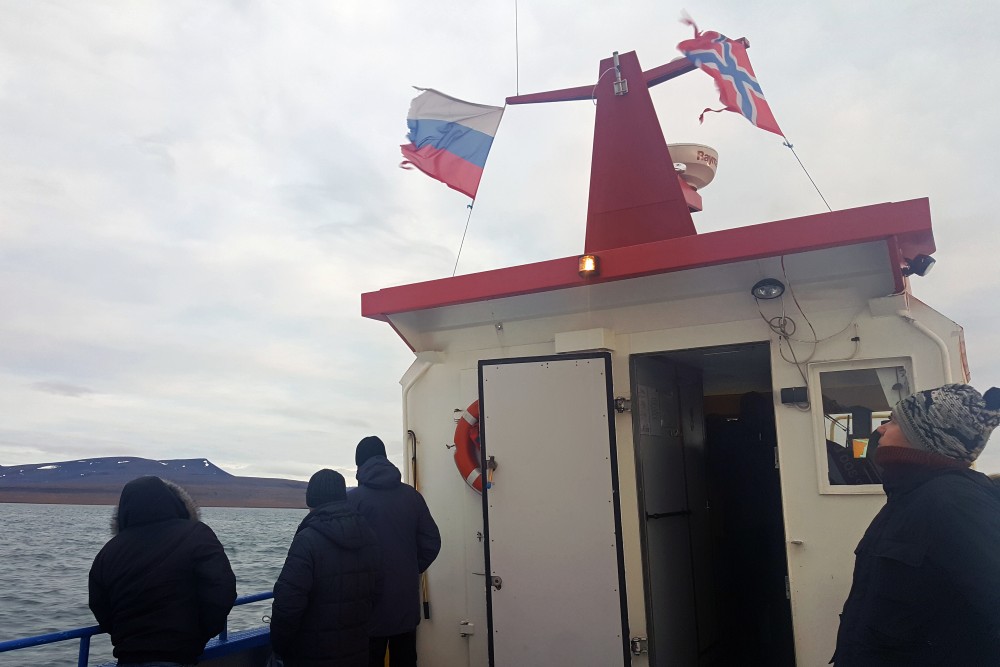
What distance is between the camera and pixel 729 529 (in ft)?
20.0

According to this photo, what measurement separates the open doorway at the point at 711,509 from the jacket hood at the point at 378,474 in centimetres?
148

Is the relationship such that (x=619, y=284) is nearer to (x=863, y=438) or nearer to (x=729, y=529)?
(x=863, y=438)

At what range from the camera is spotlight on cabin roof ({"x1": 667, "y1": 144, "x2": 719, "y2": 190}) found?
18.3 ft

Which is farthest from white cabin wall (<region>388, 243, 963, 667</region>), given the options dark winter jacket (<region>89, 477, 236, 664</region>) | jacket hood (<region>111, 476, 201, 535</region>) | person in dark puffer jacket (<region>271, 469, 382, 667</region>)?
jacket hood (<region>111, 476, 201, 535</region>)

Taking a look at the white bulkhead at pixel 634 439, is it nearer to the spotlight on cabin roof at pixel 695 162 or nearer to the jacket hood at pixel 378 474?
the jacket hood at pixel 378 474

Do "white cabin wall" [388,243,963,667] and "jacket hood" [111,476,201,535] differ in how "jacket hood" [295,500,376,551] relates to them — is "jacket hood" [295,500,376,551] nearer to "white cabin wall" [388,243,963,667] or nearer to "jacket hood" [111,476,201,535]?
"jacket hood" [111,476,201,535]

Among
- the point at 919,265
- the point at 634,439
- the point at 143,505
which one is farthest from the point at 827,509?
the point at 143,505

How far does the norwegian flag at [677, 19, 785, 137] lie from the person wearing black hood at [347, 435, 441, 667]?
2.97 meters

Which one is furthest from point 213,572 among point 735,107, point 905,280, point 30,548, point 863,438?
point 30,548

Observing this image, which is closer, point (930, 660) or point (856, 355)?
point (930, 660)

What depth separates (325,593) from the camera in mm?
2846

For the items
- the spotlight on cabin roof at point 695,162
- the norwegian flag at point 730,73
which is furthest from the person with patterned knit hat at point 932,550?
the spotlight on cabin roof at point 695,162

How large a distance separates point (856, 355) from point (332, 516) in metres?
2.63

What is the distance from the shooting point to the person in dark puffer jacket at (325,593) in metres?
2.78
